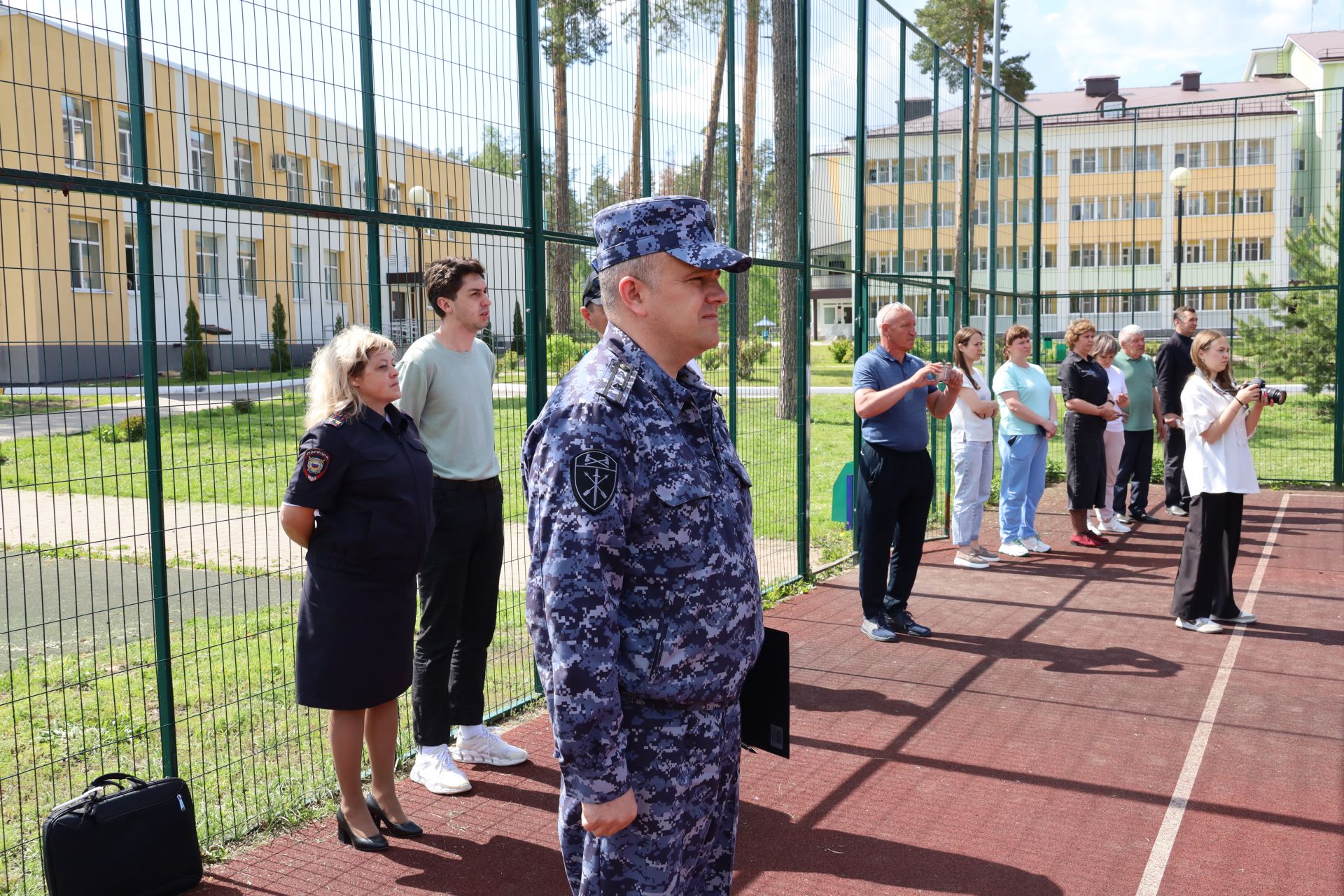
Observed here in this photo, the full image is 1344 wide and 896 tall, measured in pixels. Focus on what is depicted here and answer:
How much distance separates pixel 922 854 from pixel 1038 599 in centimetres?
440

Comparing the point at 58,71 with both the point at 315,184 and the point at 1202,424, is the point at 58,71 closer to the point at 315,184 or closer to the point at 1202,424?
the point at 315,184

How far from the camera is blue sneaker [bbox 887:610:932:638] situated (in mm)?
7105

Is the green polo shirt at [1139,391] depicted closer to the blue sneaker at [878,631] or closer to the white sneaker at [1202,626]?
the white sneaker at [1202,626]

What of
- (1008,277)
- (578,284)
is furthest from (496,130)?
(1008,277)

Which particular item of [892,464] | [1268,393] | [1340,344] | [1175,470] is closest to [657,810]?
[892,464]

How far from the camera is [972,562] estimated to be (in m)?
9.27

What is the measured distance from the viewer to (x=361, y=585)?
3816 mm

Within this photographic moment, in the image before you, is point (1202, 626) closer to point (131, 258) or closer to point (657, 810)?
point (657, 810)

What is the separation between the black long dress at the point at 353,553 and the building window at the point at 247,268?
725 mm

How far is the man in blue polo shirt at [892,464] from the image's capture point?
6.84 metres

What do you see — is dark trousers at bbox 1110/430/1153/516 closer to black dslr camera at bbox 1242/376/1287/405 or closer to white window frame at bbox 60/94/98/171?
black dslr camera at bbox 1242/376/1287/405

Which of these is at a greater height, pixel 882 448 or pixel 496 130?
pixel 496 130

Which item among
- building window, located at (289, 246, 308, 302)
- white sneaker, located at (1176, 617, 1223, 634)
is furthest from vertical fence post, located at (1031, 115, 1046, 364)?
building window, located at (289, 246, 308, 302)

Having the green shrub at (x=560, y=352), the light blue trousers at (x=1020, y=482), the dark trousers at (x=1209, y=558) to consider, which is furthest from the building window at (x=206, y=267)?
the light blue trousers at (x=1020, y=482)
